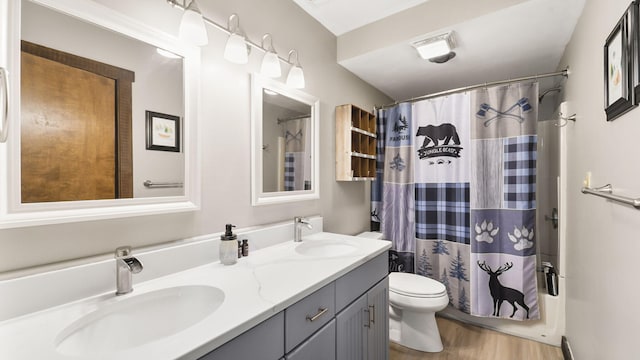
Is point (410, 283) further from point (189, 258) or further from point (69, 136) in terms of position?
point (69, 136)

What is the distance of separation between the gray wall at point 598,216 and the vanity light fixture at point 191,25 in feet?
5.01

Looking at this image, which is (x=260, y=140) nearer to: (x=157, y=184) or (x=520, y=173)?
(x=157, y=184)

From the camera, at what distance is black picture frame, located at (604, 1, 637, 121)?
2.72ft

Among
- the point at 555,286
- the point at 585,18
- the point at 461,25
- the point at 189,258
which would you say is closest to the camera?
the point at 189,258

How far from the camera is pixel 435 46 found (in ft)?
5.99

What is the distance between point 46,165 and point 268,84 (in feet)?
3.32

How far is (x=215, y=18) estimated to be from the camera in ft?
4.16

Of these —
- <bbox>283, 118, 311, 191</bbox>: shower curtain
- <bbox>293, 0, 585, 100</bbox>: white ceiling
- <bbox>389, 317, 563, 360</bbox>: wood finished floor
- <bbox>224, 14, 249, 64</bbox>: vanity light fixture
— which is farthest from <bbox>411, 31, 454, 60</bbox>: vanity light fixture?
<bbox>389, 317, 563, 360</bbox>: wood finished floor

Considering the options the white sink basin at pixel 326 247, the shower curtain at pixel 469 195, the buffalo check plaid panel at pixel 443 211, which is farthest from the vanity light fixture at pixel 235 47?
the buffalo check plaid panel at pixel 443 211

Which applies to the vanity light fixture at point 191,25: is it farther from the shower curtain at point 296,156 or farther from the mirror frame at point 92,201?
the shower curtain at point 296,156

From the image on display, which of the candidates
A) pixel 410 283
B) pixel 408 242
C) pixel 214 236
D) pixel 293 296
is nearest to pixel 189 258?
pixel 214 236

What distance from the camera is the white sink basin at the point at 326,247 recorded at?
1562 millimetres

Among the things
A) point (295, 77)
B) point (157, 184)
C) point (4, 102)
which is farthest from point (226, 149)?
point (4, 102)

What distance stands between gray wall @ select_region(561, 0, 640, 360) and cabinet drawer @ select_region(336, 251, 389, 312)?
2.98 feet
